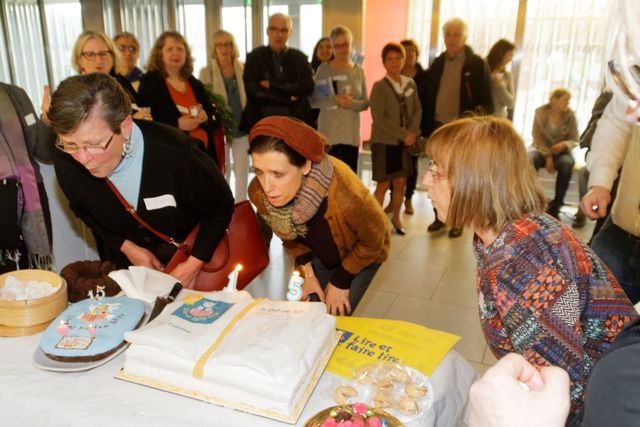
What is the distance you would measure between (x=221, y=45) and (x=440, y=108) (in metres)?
2.13

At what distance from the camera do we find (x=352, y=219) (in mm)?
1766

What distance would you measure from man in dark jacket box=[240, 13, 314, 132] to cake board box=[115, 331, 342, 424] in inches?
132

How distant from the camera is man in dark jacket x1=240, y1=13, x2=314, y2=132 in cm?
412

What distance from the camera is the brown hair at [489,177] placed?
1.10 metres

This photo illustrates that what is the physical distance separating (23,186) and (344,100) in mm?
3024

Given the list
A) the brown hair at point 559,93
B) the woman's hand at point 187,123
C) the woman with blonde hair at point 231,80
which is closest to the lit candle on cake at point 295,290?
the woman's hand at point 187,123

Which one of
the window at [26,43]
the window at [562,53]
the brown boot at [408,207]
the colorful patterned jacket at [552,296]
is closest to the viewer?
the colorful patterned jacket at [552,296]

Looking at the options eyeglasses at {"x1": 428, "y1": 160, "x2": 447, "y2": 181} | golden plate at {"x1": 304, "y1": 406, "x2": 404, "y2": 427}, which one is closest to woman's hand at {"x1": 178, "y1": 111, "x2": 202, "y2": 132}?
eyeglasses at {"x1": 428, "y1": 160, "x2": 447, "y2": 181}

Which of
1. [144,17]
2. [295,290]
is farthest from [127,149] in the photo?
[144,17]

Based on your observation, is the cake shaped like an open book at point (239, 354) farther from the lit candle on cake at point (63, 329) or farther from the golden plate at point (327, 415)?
the lit candle on cake at point (63, 329)

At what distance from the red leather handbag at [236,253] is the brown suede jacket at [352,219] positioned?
8cm

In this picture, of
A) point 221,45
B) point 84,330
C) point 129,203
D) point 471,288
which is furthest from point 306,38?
point 84,330

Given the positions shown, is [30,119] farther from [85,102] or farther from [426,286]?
[426,286]

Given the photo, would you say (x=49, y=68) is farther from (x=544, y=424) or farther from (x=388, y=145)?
(x=544, y=424)
